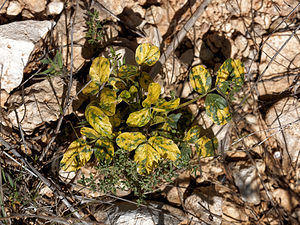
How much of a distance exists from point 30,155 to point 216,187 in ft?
4.58

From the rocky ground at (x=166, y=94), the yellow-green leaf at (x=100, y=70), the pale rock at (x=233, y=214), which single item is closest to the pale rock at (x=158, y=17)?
the rocky ground at (x=166, y=94)

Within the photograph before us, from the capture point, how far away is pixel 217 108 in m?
1.83

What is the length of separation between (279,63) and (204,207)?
49.1 inches

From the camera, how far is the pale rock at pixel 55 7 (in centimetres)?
226

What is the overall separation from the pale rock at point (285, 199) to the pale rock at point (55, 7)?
7.04ft

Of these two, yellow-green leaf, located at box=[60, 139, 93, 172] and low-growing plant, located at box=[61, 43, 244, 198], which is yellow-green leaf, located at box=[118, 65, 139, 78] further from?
yellow-green leaf, located at box=[60, 139, 93, 172]

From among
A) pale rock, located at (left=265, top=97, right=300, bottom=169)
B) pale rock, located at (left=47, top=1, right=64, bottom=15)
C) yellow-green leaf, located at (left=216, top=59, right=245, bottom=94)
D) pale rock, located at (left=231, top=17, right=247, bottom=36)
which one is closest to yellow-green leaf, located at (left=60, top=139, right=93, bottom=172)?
yellow-green leaf, located at (left=216, top=59, right=245, bottom=94)

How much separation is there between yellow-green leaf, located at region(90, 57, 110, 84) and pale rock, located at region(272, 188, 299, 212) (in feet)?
5.01

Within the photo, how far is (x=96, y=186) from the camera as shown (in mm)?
2070

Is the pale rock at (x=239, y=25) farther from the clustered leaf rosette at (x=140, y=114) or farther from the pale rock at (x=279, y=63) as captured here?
the clustered leaf rosette at (x=140, y=114)

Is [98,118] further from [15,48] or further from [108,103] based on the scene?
[15,48]

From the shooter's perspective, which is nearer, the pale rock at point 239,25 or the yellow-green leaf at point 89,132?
the yellow-green leaf at point 89,132

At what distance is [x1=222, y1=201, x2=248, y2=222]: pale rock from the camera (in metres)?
2.16

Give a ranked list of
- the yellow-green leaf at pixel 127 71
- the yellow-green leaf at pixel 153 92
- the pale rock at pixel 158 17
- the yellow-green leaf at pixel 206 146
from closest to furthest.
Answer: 1. the yellow-green leaf at pixel 153 92
2. the yellow-green leaf at pixel 127 71
3. the yellow-green leaf at pixel 206 146
4. the pale rock at pixel 158 17
